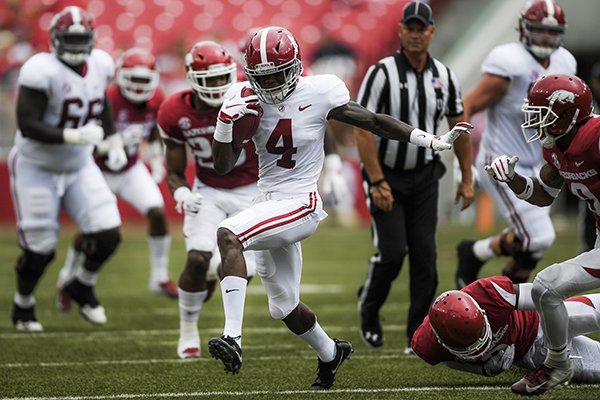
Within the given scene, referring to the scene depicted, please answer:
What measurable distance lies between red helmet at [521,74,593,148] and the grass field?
1.11m

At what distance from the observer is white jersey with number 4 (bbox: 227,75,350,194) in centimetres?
480

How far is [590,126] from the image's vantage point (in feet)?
14.1

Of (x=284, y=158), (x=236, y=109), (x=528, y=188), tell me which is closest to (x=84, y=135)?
(x=284, y=158)

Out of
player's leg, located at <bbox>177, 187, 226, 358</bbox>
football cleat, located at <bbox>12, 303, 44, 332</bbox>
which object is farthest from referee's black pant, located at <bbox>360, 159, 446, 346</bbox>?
football cleat, located at <bbox>12, 303, 44, 332</bbox>

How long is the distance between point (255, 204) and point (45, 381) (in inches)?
52.9

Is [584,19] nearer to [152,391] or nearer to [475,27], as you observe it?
[475,27]

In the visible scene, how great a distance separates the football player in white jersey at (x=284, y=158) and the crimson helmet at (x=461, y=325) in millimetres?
630

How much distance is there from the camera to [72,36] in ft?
22.5

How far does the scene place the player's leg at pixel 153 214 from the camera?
27.7 feet

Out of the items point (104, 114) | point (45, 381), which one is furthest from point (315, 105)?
point (104, 114)

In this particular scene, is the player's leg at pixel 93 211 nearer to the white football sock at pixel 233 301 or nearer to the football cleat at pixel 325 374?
the football cleat at pixel 325 374

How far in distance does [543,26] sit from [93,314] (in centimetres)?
345

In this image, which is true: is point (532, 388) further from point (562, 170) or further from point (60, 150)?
point (60, 150)

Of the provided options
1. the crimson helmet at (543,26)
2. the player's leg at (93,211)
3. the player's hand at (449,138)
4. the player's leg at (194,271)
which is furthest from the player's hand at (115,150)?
the player's hand at (449,138)
